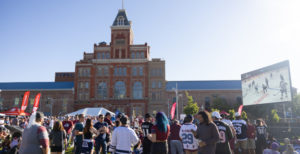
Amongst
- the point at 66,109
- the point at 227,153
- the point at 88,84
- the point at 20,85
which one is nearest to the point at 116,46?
the point at 88,84

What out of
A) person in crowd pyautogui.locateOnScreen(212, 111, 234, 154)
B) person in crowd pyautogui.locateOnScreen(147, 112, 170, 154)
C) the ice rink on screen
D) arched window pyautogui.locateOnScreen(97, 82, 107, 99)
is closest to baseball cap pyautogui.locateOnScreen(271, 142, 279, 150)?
person in crowd pyautogui.locateOnScreen(212, 111, 234, 154)

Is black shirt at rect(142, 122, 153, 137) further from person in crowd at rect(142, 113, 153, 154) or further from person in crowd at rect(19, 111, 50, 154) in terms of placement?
person in crowd at rect(19, 111, 50, 154)

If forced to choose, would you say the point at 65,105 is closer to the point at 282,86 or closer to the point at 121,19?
the point at 121,19

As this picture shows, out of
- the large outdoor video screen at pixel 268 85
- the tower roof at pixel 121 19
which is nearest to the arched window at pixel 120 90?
the tower roof at pixel 121 19

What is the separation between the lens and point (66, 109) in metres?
59.4

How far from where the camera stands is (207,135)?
5.86m

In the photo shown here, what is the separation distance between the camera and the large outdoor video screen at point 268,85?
24016 millimetres

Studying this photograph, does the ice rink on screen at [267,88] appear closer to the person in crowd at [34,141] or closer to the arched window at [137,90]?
the person in crowd at [34,141]

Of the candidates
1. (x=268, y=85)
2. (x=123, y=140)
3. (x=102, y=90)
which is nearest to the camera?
(x=123, y=140)

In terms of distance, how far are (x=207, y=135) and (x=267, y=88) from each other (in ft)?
81.5

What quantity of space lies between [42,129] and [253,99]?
29946mm

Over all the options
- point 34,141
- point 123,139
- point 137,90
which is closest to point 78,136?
point 123,139

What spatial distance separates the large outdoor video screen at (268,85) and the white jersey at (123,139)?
22.4 metres

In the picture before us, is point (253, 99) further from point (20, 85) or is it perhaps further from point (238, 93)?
point (20, 85)
